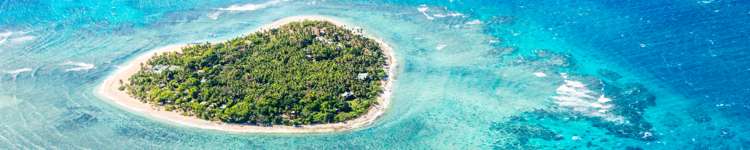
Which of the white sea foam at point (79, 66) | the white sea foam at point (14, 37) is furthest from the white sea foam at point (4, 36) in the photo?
the white sea foam at point (79, 66)

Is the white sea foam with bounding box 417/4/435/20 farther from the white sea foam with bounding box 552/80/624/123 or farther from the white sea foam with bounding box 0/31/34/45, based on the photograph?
the white sea foam with bounding box 0/31/34/45

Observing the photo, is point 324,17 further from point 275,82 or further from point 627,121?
point 627,121

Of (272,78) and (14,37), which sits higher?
(14,37)

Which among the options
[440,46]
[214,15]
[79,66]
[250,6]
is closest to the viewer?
[79,66]

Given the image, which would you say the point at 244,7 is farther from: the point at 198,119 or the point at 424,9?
the point at 198,119

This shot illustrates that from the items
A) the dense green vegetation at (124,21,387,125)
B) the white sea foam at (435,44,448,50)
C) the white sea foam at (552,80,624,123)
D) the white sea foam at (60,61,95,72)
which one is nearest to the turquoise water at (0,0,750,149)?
the white sea foam at (435,44,448,50)

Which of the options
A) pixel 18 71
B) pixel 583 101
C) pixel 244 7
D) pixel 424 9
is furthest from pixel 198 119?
pixel 424 9

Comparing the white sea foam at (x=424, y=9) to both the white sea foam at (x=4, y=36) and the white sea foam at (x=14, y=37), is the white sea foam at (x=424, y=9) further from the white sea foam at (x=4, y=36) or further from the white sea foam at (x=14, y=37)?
the white sea foam at (x=4, y=36)
